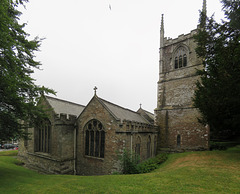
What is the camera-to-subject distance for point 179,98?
2375 centimetres

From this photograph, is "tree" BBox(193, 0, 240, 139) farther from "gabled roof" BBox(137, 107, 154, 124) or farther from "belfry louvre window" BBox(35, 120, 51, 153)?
"belfry louvre window" BBox(35, 120, 51, 153)

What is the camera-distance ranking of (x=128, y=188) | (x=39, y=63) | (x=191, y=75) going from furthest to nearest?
(x=191, y=75) → (x=39, y=63) → (x=128, y=188)

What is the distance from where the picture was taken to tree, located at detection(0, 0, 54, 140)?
819cm

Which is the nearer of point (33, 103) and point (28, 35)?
point (33, 103)

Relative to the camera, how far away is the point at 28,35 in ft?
41.2

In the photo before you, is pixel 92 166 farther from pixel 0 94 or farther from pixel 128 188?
pixel 0 94

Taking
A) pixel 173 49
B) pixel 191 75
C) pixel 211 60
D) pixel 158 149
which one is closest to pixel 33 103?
pixel 211 60

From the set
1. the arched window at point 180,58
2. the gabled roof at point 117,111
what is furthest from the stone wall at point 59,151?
the arched window at point 180,58

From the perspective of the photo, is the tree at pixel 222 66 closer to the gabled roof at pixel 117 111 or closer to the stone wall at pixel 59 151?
the gabled roof at pixel 117 111

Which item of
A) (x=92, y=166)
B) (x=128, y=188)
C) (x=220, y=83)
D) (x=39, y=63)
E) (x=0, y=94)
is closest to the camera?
(x=128, y=188)

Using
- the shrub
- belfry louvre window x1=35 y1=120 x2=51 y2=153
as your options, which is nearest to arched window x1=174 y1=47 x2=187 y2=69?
the shrub

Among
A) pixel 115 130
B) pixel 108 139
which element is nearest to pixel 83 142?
pixel 108 139

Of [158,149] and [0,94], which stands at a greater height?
[0,94]

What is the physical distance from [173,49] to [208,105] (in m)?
15.4
